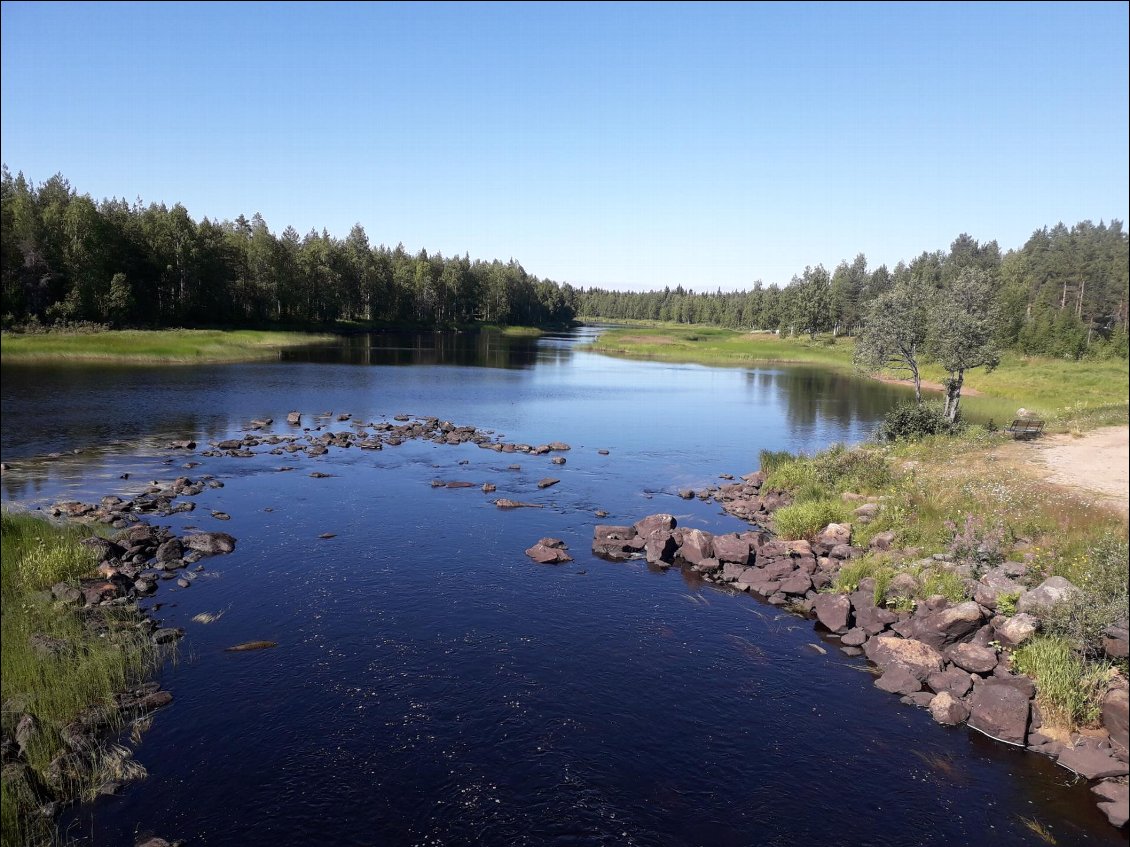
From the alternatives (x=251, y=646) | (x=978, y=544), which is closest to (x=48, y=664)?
(x=251, y=646)

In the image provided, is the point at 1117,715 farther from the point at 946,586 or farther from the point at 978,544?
the point at 978,544

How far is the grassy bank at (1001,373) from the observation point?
3706 cm

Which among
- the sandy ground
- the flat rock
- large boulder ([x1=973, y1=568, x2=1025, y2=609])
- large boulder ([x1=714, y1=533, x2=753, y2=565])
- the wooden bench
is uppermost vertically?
the wooden bench

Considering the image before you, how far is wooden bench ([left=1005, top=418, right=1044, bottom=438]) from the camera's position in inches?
1773

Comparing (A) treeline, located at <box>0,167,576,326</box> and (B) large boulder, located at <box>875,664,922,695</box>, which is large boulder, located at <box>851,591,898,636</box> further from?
(A) treeline, located at <box>0,167,576,326</box>

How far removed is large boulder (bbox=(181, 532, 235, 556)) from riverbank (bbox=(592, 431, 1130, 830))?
16556mm

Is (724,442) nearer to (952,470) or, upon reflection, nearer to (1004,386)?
(952,470)

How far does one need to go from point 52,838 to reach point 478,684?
10039mm

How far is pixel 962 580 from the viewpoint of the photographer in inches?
971

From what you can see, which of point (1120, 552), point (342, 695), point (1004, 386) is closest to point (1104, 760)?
point (1120, 552)

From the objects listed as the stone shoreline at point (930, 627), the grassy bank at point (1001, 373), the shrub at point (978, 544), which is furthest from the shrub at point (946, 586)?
the grassy bank at point (1001, 373)

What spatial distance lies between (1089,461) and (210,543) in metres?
44.7

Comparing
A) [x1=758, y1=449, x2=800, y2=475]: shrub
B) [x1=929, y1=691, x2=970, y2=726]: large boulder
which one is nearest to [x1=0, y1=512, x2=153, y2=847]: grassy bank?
[x1=929, y1=691, x2=970, y2=726]: large boulder

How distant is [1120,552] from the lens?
20938mm
